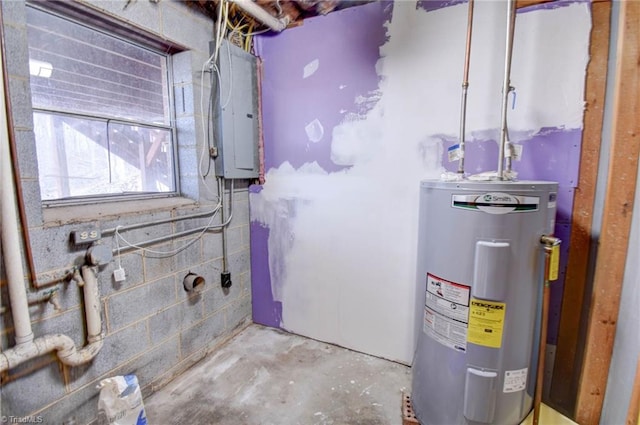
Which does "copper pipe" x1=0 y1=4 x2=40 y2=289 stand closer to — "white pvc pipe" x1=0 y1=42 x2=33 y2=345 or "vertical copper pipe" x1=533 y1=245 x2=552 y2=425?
"white pvc pipe" x1=0 y1=42 x2=33 y2=345

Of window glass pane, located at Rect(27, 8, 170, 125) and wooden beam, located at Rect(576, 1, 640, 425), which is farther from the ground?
window glass pane, located at Rect(27, 8, 170, 125)

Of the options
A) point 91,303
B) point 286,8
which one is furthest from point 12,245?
point 286,8

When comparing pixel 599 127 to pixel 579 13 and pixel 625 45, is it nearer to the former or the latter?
pixel 625 45

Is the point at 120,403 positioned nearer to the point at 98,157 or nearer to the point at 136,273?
the point at 136,273

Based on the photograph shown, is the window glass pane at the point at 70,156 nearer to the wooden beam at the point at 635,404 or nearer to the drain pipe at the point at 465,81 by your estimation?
the drain pipe at the point at 465,81

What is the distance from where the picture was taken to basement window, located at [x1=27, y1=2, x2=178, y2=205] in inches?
53.5

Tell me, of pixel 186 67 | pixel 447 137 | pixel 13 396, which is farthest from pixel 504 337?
pixel 186 67

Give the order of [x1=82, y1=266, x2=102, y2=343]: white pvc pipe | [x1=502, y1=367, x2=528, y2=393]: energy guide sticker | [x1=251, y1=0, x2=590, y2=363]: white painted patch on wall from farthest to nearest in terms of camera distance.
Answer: [x1=251, y1=0, x2=590, y2=363]: white painted patch on wall < [x1=82, y1=266, x2=102, y2=343]: white pvc pipe < [x1=502, y1=367, x2=528, y2=393]: energy guide sticker

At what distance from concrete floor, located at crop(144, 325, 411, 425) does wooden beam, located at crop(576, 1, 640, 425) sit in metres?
0.85

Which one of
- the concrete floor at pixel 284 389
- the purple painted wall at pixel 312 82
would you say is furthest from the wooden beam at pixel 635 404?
the purple painted wall at pixel 312 82

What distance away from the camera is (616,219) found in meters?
1.20

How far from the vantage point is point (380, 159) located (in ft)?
6.05

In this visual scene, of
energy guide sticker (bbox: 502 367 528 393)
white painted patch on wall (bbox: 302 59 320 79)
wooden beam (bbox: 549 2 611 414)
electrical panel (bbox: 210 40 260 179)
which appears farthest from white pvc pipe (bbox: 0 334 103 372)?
wooden beam (bbox: 549 2 611 414)

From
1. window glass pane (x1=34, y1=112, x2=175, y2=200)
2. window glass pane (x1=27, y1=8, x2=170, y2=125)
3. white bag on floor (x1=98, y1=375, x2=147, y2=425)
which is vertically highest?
window glass pane (x1=27, y1=8, x2=170, y2=125)
